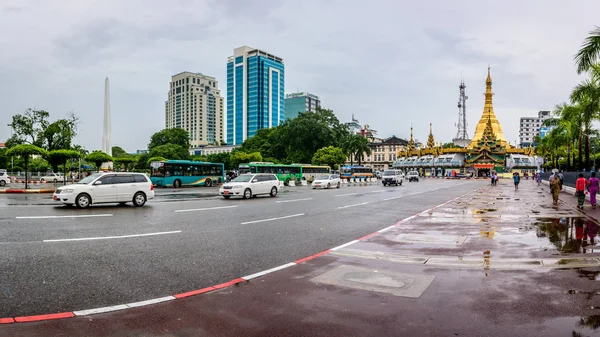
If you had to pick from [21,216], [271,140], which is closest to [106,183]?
[21,216]

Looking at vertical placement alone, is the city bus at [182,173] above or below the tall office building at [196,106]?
below

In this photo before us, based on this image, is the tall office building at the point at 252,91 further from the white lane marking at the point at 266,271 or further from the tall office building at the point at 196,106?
the white lane marking at the point at 266,271

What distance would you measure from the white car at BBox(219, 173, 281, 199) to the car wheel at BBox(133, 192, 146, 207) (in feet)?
16.7

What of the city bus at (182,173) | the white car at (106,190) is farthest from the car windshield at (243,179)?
the city bus at (182,173)

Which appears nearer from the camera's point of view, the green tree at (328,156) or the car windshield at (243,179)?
the car windshield at (243,179)

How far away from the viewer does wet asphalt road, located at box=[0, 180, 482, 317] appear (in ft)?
19.5

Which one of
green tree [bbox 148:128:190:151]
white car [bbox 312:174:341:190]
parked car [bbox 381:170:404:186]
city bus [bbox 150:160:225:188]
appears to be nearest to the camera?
white car [bbox 312:174:341:190]

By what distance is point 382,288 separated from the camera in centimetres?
622

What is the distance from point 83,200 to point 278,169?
123 feet

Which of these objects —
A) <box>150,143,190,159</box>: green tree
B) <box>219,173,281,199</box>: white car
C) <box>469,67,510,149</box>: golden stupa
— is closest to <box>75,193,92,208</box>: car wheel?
<box>219,173,281,199</box>: white car

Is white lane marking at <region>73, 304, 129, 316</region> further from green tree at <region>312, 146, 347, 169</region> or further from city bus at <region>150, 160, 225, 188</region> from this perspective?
green tree at <region>312, 146, 347, 169</region>

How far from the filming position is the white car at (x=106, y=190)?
16.9 metres

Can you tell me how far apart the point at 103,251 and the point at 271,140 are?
90.5 meters

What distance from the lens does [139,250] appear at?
28.9ft
